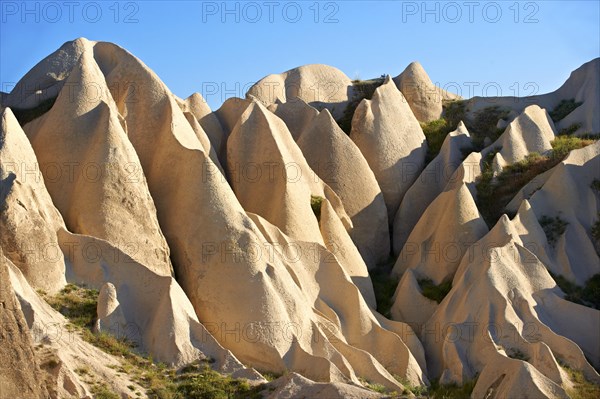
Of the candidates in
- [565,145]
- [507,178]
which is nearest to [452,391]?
[507,178]

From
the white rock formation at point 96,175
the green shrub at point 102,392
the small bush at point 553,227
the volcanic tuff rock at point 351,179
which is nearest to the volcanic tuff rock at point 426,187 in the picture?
the volcanic tuff rock at point 351,179

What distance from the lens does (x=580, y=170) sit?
33312 mm

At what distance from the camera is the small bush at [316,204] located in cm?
3173

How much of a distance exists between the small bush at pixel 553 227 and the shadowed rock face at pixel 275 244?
0.33 feet

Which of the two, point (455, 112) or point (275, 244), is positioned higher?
point (455, 112)

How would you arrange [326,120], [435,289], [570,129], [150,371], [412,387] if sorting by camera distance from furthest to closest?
[570,129]
[326,120]
[435,289]
[412,387]
[150,371]

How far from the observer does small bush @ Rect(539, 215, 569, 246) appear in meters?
31.7

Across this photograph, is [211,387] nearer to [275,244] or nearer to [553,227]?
[275,244]

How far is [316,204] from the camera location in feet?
105

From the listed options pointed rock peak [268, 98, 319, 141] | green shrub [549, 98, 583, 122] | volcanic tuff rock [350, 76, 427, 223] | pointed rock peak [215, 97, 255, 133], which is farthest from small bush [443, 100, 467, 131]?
pointed rock peak [215, 97, 255, 133]

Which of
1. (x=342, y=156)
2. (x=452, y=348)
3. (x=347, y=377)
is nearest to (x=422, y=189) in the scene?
(x=342, y=156)

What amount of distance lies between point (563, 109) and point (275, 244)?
14.9 m

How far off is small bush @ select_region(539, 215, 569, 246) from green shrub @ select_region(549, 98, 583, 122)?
27.5 ft

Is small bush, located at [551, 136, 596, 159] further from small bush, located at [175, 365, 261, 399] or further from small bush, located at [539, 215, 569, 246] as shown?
small bush, located at [175, 365, 261, 399]
